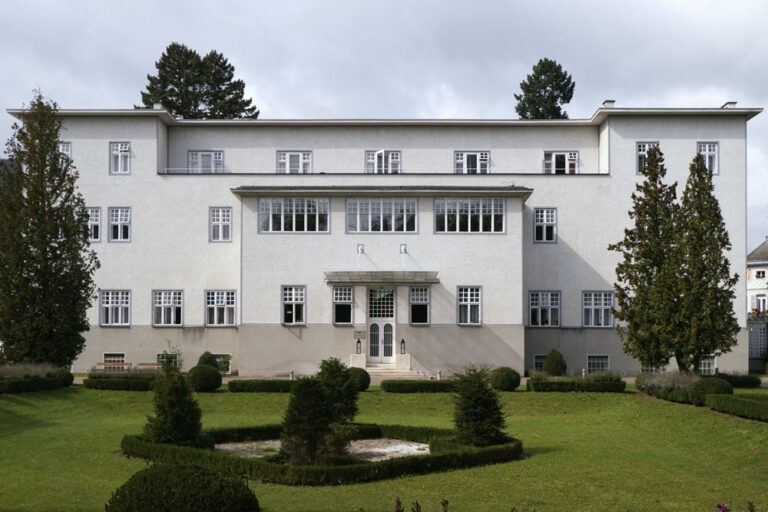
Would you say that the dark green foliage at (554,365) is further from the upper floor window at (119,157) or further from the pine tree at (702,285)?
the upper floor window at (119,157)

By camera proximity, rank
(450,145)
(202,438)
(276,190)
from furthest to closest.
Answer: (450,145)
(276,190)
(202,438)

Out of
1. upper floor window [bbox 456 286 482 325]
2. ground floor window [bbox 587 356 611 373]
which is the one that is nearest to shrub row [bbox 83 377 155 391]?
upper floor window [bbox 456 286 482 325]

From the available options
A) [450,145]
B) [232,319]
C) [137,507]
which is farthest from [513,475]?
[450,145]

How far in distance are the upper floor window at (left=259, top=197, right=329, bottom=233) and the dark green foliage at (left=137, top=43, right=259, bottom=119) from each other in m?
26.6

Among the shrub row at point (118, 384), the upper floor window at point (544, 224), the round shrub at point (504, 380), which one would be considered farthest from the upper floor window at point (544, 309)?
the shrub row at point (118, 384)

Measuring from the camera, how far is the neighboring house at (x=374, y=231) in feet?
112

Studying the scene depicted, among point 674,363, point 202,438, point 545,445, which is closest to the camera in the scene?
point 202,438

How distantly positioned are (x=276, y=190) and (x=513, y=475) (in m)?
21.5

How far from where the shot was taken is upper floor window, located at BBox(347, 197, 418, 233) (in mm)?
34719

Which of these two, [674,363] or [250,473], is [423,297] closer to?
[674,363]

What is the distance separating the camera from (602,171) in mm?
38812

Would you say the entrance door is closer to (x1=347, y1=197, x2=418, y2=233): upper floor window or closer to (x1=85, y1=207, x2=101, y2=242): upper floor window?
(x1=347, y1=197, x2=418, y2=233): upper floor window

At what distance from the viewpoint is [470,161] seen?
39812mm

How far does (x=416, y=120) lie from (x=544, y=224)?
8443mm
